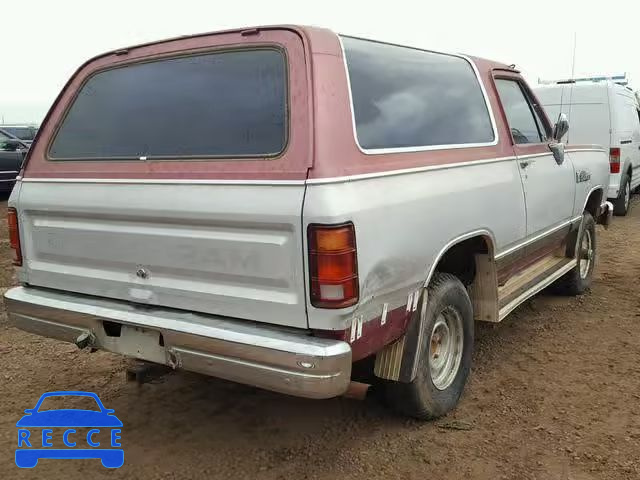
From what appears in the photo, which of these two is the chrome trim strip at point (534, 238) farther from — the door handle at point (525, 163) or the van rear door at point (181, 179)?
the van rear door at point (181, 179)

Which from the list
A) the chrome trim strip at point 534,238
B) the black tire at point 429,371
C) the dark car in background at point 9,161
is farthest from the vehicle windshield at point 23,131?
the black tire at point 429,371

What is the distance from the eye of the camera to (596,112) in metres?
9.69

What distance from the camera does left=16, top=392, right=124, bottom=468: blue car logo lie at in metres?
3.17

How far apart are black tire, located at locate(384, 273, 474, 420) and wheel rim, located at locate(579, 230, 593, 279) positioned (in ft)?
9.11

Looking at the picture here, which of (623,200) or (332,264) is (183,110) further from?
(623,200)

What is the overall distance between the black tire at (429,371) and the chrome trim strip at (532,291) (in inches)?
16.7

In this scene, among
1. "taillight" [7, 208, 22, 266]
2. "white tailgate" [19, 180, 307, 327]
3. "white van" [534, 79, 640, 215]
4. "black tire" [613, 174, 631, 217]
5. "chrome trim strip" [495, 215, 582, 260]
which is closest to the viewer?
"white tailgate" [19, 180, 307, 327]

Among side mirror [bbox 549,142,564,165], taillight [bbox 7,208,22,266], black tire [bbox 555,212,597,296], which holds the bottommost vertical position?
black tire [bbox 555,212,597,296]

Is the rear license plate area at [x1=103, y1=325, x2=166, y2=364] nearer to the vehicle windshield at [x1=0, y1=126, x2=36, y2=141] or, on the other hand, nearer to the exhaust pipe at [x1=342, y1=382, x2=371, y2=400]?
the exhaust pipe at [x1=342, y1=382, x2=371, y2=400]

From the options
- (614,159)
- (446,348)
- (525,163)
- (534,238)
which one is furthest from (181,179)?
(614,159)

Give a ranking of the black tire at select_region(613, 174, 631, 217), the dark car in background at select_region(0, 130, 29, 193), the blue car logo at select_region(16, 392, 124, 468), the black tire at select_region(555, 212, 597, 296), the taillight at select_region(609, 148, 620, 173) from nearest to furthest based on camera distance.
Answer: the blue car logo at select_region(16, 392, 124, 468) < the black tire at select_region(555, 212, 597, 296) < the taillight at select_region(609, 148, 620, 173) < the black tire at select_region(613, 174, 631, 217) < the dark car in background at select_region(0, 130, 29, 193)

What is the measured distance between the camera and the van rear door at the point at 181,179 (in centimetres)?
259

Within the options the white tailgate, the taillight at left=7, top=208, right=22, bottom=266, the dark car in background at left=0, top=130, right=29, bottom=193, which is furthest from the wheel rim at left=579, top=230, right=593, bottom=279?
the dark car in background at left=0, top=130, right=29, bottom=193

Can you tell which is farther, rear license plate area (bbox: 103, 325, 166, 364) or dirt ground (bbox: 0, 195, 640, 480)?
dirt ground (bbox: 0, 195, 640, 480)
